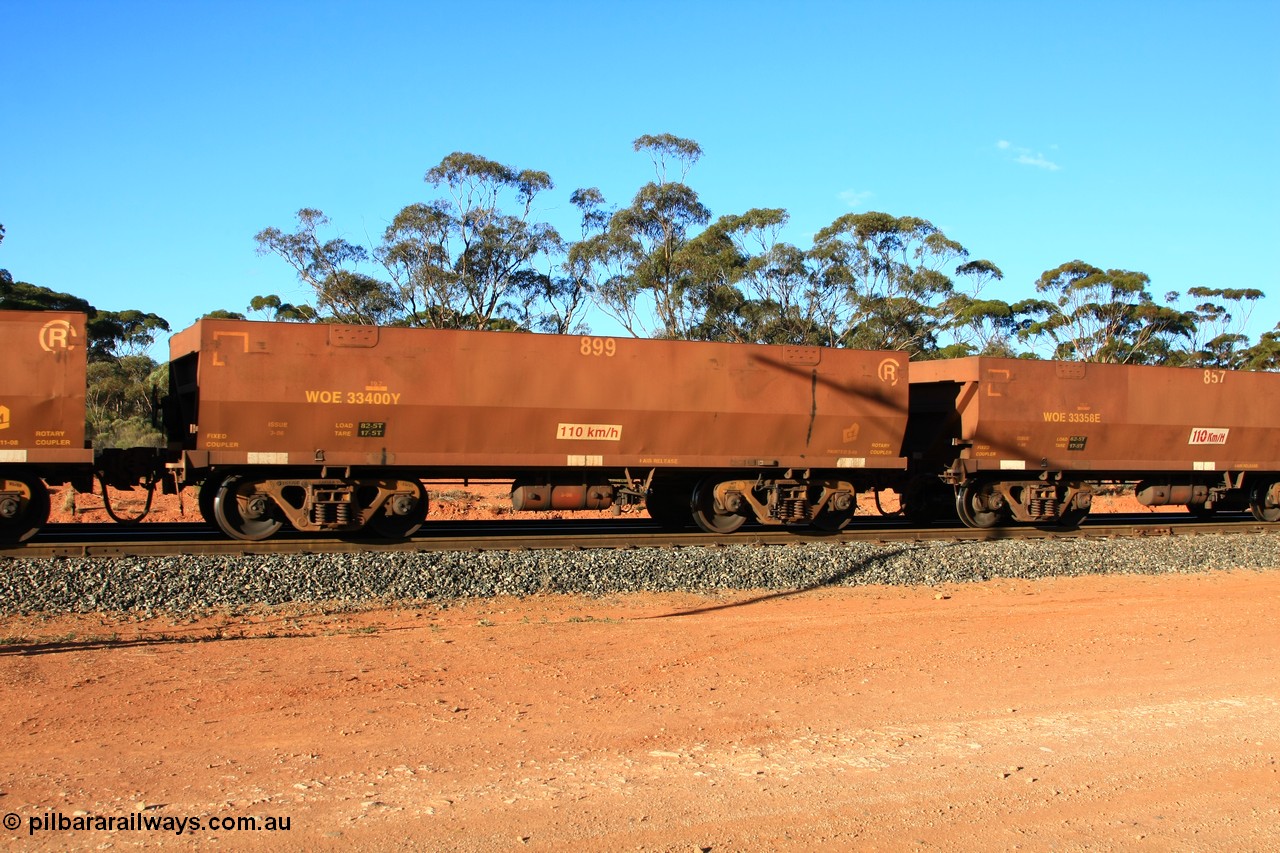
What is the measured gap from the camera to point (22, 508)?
11648 mm

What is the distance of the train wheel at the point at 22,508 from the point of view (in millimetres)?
11547

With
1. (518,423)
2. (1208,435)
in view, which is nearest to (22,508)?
(518,423)

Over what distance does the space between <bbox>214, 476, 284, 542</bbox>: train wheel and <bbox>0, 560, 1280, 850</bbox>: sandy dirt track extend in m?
3.11

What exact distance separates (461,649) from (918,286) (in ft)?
124

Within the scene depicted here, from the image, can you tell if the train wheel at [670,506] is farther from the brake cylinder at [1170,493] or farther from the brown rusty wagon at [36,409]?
the brake cylinder at [1170,493]

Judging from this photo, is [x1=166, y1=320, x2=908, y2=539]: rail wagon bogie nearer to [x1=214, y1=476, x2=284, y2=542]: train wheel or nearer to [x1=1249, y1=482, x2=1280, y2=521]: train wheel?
[x1=214, y1=476, x2=284, y2=542]: train wheel

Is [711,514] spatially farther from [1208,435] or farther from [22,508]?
[1208,435]

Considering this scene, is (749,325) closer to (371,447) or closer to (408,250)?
(408,250)

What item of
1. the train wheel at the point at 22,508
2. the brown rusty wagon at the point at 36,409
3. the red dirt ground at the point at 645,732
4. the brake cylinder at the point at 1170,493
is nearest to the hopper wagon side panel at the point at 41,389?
the brown rusty wagon at the point at 36,409

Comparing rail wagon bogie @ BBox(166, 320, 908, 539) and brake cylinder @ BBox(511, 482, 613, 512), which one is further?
brake cylinder @ BBox(511, 482, 613, 512)

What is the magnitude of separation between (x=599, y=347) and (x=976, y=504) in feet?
22.6

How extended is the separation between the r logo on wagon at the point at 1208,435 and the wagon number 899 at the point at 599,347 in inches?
415

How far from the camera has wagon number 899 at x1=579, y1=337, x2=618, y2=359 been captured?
13.8m

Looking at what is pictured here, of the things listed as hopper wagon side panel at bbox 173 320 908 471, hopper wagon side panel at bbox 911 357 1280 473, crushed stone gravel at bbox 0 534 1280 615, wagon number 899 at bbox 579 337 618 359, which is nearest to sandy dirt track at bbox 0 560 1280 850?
crushed stone gravel at bbox 0 534 1280 615
